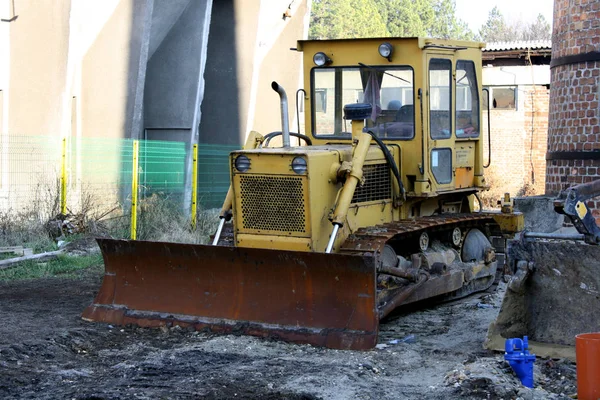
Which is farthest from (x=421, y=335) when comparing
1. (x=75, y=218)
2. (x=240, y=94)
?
(x=240, y=94)

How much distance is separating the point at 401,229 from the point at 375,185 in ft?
1.98

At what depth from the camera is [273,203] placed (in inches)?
345

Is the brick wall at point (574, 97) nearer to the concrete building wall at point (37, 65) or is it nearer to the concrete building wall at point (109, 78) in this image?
the concrete building wall at point (109, 78)

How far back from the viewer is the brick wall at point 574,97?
12.5m

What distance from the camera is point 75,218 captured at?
572 inches

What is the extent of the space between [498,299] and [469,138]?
6.16 feet

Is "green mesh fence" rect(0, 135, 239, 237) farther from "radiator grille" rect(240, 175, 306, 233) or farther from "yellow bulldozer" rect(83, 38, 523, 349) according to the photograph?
"radiator grille" rect(240, 175, 306, 233)

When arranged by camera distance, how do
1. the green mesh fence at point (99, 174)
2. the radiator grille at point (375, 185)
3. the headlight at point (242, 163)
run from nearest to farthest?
the headlight at point (242, 163) → the radiator grille at point (375, 185) → the green mesh fence at point (99, 174)

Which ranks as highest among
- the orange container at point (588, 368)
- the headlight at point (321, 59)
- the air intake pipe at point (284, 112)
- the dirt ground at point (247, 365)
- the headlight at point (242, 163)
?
the headlight at point (321, 59)

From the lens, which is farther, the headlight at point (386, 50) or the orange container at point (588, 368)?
the headlight at point (386, 50)

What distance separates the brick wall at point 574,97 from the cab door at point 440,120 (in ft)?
10.3

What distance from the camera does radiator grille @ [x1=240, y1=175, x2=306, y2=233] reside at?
8.62 m

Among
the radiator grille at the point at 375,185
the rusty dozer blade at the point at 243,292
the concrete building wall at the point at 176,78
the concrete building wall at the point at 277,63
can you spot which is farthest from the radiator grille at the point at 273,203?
the concrete building wall at the point at 277,63

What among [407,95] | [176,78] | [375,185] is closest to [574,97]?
[407,95]
